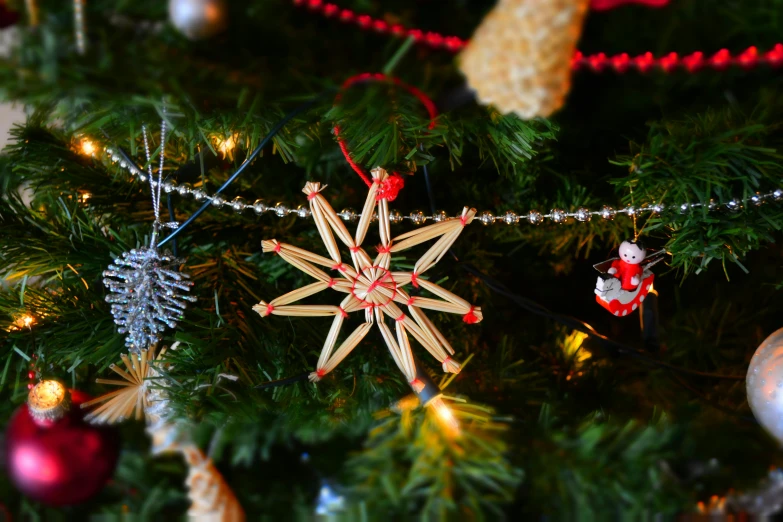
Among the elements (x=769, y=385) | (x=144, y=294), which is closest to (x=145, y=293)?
(x=144, y=294)

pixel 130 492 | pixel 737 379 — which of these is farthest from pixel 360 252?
pixel 737 379

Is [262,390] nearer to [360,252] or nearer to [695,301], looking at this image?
[360,252]

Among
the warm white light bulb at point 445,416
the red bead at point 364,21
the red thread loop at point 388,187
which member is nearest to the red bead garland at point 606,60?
the red bead at point 364,21

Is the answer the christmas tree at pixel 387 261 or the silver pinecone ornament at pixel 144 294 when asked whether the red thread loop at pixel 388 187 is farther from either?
the silver pinecone ornament at pixel 144 294

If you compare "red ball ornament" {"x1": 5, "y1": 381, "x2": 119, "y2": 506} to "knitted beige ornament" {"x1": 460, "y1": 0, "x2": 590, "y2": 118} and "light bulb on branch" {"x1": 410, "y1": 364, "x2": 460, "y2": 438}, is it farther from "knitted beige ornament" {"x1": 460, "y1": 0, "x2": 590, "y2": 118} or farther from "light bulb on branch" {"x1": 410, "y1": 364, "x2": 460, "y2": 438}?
"knitted beige ornament" {"x1": 460, "y1": 0, "x2": 590, "y2": 118}

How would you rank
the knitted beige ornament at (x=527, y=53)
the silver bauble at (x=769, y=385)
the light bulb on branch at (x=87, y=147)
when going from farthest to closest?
the light bulb on branch at (x=87, y=147)
the silver bauble at (x=769, y=385)
the knitted beige ornament at (x=527, y=53)

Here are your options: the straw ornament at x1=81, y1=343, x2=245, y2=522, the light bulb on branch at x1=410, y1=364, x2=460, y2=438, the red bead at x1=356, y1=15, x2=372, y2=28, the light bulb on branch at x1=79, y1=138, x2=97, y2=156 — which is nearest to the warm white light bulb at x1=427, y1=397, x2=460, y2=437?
the light bulb on branch at x1=410, y1=364, x2=460, y2=438
